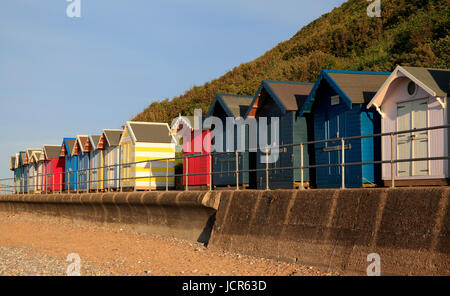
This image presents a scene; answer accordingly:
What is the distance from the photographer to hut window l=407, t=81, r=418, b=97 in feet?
45.8

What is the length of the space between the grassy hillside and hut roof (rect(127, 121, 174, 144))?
11683 millimetres

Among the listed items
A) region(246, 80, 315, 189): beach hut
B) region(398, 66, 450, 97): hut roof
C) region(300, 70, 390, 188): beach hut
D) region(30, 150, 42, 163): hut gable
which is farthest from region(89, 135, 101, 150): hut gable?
region(398, 66, 450, 97): hut roof

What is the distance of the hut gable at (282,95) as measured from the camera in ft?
57.3

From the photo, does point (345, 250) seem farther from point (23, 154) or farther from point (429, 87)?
point (23, 154)

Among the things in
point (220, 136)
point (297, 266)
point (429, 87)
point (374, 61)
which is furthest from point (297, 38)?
point (297, 266)

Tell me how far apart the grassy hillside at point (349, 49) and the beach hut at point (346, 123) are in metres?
11.2

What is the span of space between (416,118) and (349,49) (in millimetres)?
27887

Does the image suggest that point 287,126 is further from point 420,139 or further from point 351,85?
point 420,139

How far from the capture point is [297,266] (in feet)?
36.2

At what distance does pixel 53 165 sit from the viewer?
3628cm

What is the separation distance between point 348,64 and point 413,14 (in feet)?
19.5

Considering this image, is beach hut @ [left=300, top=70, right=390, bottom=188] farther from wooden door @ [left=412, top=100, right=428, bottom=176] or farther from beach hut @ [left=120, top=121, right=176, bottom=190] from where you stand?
beach hut @ [left=120, top=121, right=176, bottom=190]

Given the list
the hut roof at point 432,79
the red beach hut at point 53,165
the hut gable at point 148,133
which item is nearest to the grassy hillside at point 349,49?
the red beach hut at point 53,165

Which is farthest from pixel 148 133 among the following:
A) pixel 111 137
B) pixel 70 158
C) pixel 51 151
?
pixel 51 151
